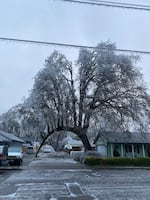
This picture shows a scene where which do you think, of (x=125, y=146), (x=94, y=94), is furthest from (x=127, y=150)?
(x=94, y=94)

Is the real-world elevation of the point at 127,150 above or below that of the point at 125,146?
below

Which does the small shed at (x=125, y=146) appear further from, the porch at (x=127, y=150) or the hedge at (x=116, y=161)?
the hedge at (x=116, y=161)

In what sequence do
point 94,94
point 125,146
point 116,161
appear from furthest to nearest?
point 125,146, point 94,94, point 116,161

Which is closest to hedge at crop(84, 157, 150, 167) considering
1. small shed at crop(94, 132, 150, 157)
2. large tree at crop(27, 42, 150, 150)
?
large tree at crop(27, 42, 150, 150)

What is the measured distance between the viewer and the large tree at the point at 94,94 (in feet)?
107

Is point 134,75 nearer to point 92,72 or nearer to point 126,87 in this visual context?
point 126,87

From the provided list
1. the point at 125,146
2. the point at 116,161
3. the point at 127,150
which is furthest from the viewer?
the point at 125,146

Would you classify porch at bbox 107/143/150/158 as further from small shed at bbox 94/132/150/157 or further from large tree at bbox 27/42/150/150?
large tree at bbox 27/42/150/150

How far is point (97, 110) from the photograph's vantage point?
109ft

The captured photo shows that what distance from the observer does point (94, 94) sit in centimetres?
3400

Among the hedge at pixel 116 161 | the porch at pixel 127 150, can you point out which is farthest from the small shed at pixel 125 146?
the hedge at pixel 116 161

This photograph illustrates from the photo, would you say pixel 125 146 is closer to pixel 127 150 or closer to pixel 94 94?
pixel 127 150

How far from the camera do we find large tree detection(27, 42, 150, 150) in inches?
1278

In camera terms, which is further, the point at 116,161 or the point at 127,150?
the point at 127,150
